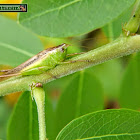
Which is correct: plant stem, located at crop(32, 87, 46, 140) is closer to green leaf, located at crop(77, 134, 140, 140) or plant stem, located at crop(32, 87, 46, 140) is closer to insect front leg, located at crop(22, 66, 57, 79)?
insect front leg, located at crop(22, 66, 57, 79)

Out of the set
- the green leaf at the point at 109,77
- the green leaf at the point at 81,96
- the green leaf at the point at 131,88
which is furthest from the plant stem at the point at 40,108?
the green leaf at the point at 109,77

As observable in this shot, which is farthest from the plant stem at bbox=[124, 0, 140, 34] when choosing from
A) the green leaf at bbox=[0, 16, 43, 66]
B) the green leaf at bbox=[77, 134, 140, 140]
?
the green leaf at bbox=[0, 16, 43, 66]

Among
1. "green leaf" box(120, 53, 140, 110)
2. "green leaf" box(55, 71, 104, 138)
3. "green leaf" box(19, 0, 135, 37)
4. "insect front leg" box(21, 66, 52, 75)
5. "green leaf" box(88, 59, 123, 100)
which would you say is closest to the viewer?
"green leaf" box(19, 0, 135, 37)

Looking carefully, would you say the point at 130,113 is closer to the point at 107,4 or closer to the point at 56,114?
the point at 107,4

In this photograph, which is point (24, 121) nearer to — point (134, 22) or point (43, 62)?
point (43, 62)

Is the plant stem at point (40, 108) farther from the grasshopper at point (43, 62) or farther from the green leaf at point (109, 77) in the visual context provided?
the green leaf at point (109, 77)

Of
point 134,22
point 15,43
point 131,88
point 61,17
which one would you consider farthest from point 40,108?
point 131,88
